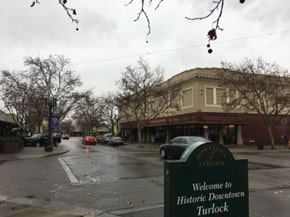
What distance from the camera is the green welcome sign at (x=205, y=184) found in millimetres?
4266

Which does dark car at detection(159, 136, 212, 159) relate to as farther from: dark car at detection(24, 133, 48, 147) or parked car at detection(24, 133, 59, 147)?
dark car at detection(24, 133, 48, 147)

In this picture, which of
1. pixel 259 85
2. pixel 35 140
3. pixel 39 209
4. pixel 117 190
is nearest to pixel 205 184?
pixel 39 209

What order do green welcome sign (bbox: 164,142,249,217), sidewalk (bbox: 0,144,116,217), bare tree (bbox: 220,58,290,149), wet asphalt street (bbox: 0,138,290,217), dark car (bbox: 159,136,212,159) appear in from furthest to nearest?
bare tree (bbox: 220,58,290,149) → dark car (bbox: 159,136,212,159) → wet asphalt street (bbox: 0,138,290,217) → sidewalk (bbox: 0,144,116,217) → green welcome sign (bbox: 164,142,249,217)

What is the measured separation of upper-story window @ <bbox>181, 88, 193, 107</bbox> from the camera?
144ft

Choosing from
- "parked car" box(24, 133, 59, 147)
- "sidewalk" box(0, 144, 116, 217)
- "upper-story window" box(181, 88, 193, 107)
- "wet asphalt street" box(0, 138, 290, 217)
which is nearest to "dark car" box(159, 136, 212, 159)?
"wet asphalt street" box(0, 138, 290, 217)

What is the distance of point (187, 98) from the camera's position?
44875 mm

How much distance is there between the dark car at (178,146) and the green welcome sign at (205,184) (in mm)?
16906

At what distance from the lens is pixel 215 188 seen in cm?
455

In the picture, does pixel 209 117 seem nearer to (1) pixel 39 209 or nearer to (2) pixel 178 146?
(2) pixel 178 146

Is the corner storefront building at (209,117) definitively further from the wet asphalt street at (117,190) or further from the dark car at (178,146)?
the wet asphalt street at (117,190)

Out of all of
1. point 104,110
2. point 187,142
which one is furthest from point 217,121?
point 104,110

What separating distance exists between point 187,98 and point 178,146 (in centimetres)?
2284

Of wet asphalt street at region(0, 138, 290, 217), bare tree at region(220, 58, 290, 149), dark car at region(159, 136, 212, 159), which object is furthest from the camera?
bare tree at region(220, 58, 290, 149)

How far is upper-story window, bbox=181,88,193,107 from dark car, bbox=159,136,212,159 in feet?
66.5
